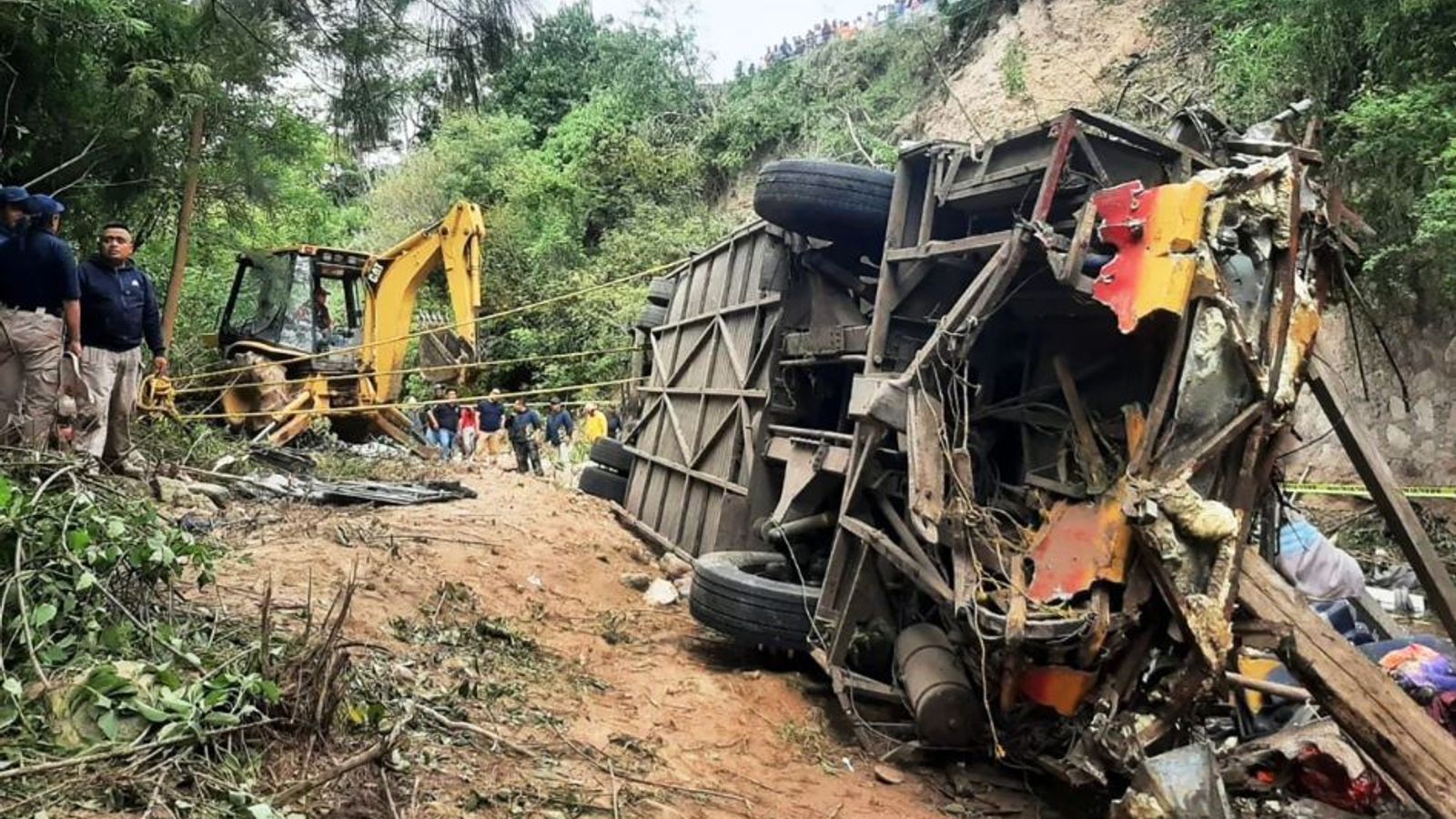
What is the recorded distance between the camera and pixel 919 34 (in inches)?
899

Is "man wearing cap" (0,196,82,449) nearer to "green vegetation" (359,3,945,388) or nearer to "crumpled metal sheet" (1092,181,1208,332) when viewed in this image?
"crumpled metal sheet" (1092,181,1208,332)

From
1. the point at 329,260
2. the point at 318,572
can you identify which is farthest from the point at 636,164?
the point at 318,572

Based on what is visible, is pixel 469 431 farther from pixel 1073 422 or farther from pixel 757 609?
pixel 1073 422

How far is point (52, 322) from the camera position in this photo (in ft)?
17.0

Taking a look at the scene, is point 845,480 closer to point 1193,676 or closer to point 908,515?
point 908,515

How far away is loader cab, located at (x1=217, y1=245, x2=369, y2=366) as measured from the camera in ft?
42.4

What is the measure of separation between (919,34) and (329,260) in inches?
614

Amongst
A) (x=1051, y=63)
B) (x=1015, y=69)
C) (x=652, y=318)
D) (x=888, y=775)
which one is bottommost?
(x=888, y=775)

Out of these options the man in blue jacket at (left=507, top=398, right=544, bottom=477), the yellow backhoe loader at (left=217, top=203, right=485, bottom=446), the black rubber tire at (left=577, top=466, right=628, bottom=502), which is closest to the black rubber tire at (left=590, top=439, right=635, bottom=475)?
the black rubber tire at (left=577, top=466, right=628, bottom=502)

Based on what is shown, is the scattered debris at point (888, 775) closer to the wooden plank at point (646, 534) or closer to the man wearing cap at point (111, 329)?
the wooden plank at point (646, 534)

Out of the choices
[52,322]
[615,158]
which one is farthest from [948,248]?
[615,158]

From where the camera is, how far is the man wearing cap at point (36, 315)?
199 inches

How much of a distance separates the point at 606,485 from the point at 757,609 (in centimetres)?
551

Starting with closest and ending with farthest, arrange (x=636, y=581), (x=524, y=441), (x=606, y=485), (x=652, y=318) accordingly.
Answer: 1. (x=636, y=581)
2. (x=606, y=485)
3. (x=652, y=318)
4. (x=524, y=441)
